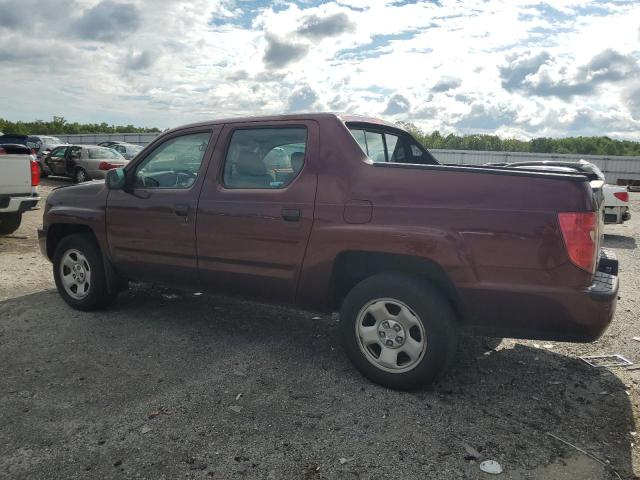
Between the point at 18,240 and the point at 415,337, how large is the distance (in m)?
7.92

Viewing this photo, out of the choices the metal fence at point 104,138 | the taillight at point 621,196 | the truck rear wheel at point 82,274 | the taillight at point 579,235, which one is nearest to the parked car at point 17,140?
the metal fence at point 104,138

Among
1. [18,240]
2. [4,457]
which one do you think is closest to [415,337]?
[4,457]

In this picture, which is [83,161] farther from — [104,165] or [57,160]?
[57,160]

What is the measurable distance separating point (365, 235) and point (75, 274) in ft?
10.5

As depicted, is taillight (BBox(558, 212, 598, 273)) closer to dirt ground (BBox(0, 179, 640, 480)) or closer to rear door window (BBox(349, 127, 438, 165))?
dirt ground (BBox(0, 179, 640, 480))

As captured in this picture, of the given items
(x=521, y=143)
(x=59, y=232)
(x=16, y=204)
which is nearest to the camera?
(x=59, y=232)

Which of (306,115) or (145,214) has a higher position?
(306,115)

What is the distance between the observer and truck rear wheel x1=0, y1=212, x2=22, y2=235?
8.97 metres

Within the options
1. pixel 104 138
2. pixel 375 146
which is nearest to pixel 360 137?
pixel 375 146

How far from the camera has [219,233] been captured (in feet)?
13.6

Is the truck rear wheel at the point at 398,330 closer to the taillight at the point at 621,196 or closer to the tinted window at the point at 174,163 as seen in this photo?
the tinted window at the point at 174,163

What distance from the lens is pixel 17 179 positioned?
Result: 8312mm

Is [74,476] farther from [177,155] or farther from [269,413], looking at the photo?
[177,155]

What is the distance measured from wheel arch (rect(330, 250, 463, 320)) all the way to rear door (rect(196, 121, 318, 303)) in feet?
0.99
